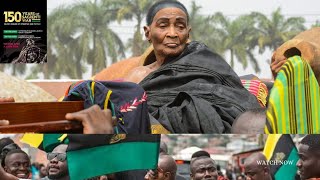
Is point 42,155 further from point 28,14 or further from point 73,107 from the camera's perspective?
point 28,14

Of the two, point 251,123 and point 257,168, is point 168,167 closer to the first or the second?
point 257,168

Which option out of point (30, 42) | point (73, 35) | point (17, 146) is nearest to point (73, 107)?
point (17, 146)

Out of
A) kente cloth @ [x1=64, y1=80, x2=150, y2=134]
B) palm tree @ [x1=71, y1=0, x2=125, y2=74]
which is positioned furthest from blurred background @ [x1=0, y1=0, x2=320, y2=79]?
kente cloth @ [x1=64, y1=80, x2=150, y2=134]

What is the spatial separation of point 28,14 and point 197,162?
1.42 metres

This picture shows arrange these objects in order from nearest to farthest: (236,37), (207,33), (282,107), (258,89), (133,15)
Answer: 1. (282,107)
2. (258,89)
3. (133,15)
4. (207,33)
5. (236,37)

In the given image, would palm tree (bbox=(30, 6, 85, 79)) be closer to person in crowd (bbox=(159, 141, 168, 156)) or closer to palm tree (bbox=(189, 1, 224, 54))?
palm tree (bbox=(189, 1, 224, 54))

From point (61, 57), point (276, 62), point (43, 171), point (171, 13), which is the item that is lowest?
point (43, 171)

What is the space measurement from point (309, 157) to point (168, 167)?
23 centimetres

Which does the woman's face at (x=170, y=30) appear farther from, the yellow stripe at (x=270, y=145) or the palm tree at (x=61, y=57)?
the palm tree at (x=61, y=57)

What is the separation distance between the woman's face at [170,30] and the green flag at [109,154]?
0.96 metres

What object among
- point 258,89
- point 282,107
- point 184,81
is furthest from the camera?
point 258,89

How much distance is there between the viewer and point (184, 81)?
222cm

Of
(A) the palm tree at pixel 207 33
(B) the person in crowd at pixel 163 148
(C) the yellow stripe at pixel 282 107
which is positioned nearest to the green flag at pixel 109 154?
(B) the person in crowd at pixel 163 148

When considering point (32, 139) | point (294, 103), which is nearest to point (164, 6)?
point (294, 103)
